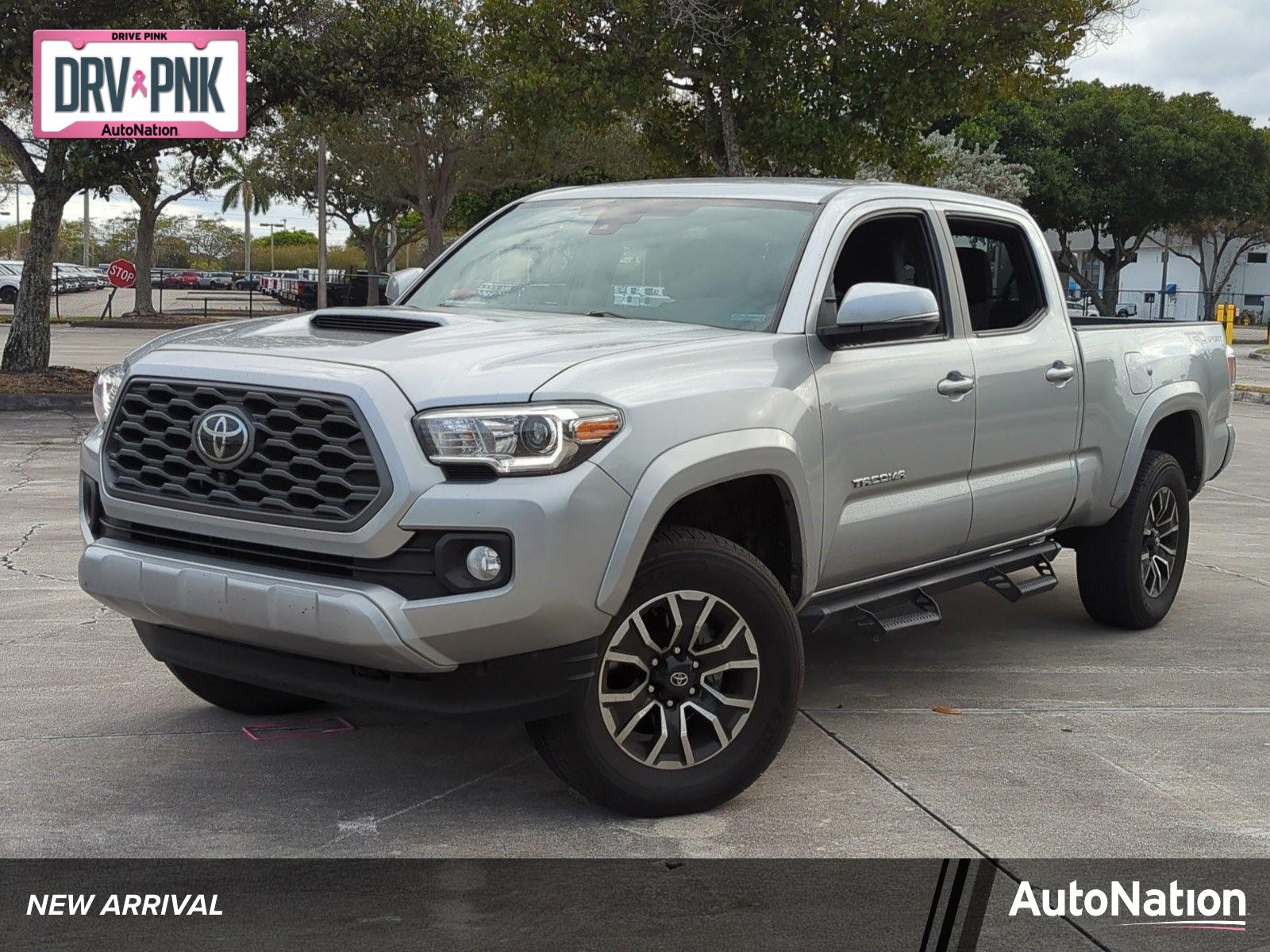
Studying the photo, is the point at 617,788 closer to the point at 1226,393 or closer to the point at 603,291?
the point at 603,291

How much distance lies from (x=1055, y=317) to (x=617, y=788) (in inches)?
127

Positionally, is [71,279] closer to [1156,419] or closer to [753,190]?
[1156,419]

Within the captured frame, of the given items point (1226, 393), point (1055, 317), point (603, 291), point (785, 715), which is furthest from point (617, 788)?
point (1226, 393)

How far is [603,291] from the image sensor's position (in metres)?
5.55

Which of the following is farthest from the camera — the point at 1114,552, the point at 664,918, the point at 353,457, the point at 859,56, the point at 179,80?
the point at 859,56

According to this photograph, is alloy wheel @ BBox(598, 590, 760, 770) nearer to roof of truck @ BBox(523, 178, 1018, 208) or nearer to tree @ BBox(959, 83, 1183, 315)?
roof of truck @ BBox(523, 178, 1018, 208)

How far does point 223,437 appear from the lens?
14.0ft

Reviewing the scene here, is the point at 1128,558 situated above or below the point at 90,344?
above

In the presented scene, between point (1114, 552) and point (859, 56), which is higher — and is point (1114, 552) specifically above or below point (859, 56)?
below

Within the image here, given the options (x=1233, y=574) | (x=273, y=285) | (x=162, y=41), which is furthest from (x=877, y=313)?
(x=273, y=285)

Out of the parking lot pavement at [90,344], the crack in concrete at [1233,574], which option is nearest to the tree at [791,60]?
the parking lot pavement at [90,344]

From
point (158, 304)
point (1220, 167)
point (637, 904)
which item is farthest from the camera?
point (158, 304)

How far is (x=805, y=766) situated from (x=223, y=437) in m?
2.16

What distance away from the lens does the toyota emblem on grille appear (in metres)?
4.24
